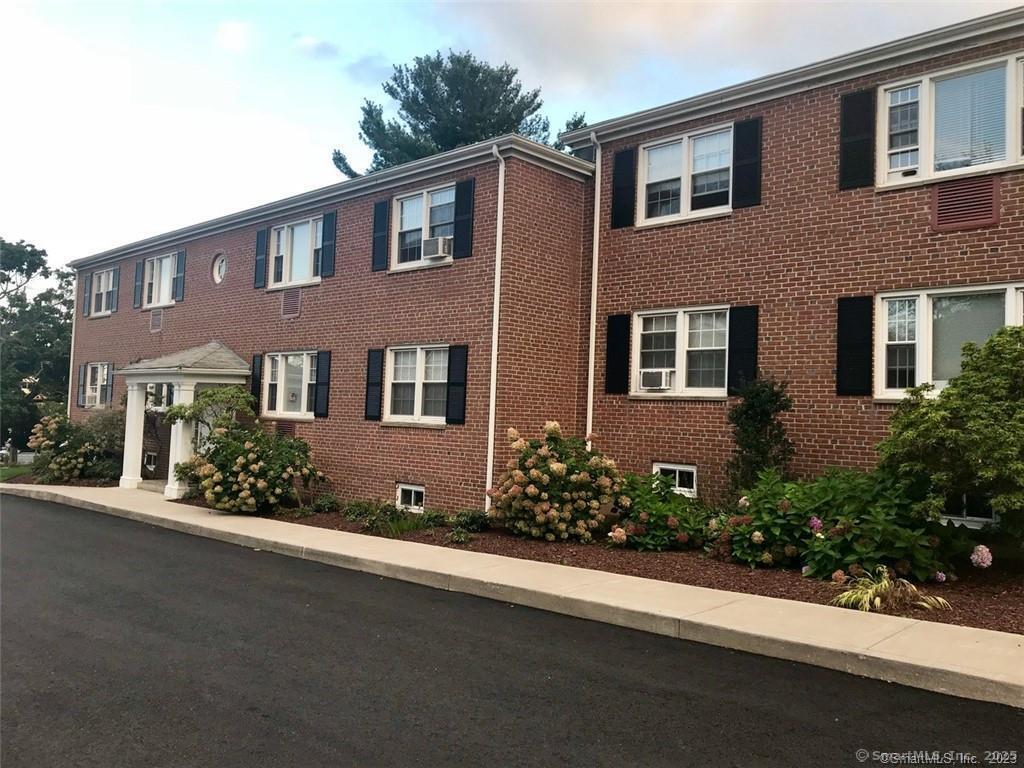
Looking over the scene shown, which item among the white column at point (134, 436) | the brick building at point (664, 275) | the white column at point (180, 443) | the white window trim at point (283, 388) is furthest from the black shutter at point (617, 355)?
the white column at point (134, 436)

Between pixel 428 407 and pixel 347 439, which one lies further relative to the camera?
pixel 347 439

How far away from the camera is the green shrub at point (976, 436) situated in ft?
25.5

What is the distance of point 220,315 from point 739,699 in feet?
57.8

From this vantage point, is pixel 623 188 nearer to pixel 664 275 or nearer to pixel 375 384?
pixel 664 275

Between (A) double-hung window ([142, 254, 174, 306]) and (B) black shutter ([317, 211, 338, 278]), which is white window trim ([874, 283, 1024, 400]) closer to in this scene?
(B) black shutter ([317, 211, 338, 278])

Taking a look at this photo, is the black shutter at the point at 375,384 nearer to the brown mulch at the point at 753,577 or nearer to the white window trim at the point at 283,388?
the white window trim at the point at 283,388

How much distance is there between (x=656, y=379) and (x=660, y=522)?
2.96m

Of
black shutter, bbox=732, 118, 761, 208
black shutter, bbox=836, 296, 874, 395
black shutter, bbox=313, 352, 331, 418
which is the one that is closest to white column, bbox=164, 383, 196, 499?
black shutter, bbox=313, 352, 331, 418

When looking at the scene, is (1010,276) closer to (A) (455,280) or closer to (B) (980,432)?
(B) (980,432)

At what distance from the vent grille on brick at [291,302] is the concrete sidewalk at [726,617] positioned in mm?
6773

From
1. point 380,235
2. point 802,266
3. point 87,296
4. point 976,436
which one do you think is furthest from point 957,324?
point 87,296

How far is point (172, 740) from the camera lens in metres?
4.60

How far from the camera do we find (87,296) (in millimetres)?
26078

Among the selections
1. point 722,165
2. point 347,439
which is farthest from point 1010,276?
point 347,439
